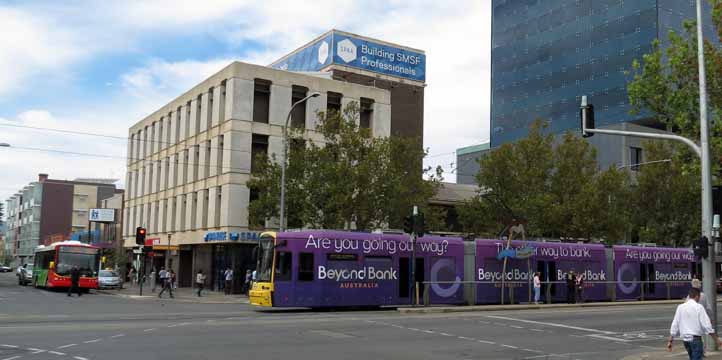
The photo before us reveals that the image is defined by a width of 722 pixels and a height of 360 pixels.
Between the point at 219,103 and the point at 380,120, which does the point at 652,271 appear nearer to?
the point at 380,120

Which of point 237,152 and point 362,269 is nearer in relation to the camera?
point 362,269

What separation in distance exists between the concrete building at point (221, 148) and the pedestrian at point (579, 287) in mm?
16904

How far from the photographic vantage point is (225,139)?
47812mm

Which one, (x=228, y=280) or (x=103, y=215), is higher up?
(x=103, y=215)

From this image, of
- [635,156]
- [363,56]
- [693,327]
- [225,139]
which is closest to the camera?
[693,327]

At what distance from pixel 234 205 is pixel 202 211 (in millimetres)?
4684

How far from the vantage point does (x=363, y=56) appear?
6862cm

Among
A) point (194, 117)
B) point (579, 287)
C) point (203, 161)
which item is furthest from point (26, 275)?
point (579, 287)

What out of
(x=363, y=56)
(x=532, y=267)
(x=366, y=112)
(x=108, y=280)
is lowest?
(x=108, y=280)

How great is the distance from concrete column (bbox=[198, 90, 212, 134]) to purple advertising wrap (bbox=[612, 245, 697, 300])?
93.6 feet

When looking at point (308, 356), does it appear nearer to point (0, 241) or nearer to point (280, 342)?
point (280, 342)

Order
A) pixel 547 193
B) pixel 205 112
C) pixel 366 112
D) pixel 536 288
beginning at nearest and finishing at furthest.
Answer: pixel 536 288 < pixel 547 193 < pixel 205 112 < pixel 366 112

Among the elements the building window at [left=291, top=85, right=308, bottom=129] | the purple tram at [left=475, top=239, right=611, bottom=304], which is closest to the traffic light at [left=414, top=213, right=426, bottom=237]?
the purple tram at [left=475, top=239, right=611, bottom=304]

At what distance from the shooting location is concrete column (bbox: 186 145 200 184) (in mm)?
52906
